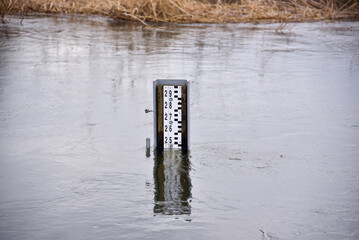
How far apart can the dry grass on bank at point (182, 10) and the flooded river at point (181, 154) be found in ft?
19.4

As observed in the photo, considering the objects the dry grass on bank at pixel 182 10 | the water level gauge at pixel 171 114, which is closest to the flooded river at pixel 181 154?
the water level gauge at pixel 171 114

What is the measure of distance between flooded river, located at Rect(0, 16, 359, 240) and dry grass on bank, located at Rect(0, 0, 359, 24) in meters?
5.93

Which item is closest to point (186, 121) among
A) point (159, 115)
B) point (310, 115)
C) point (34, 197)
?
point (159, 115)

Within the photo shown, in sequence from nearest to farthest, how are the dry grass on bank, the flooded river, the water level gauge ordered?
the flooded river
the water level gauge
the dry grass on bank

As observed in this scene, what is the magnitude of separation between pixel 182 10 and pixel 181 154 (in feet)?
41.6

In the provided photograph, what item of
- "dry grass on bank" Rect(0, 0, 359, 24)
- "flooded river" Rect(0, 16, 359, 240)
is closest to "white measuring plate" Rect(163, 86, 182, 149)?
"flooded river" Rect(0, 16, 359, 240)

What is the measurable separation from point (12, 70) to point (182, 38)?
17.5ft

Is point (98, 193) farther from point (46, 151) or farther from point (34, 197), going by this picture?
point (46, 151)

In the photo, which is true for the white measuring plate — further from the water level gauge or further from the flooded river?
the flooded river

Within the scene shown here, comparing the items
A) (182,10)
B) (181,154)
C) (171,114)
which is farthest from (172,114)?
(182,10)

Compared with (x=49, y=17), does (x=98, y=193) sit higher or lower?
lower

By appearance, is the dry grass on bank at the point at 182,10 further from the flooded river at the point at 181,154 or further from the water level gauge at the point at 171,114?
the water level gauge at the point at 171,114

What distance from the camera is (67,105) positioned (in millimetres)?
7941

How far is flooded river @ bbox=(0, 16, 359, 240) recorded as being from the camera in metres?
4.35
